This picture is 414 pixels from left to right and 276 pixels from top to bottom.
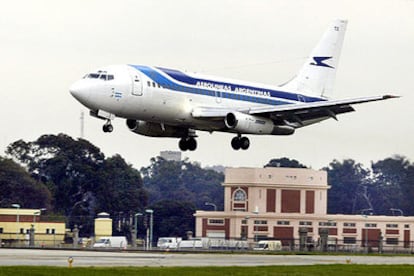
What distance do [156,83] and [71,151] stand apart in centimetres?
10703

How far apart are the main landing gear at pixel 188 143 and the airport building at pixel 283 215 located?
8244cm

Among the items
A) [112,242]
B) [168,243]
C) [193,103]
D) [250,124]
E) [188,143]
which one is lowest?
[112,242]

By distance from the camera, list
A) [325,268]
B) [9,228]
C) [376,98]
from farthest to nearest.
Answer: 1. [9,228]
2. [376,98]
3. [325,268]

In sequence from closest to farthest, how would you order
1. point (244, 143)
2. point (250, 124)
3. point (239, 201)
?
point (250, 124)
point (244, 143)
point (239, 201)

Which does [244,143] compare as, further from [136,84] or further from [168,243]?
[168,243]

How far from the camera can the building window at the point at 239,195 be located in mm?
190625

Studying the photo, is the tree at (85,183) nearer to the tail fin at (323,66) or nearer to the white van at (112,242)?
the white van at (112,242)

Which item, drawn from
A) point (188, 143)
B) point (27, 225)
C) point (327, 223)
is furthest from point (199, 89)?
point (327, 223)

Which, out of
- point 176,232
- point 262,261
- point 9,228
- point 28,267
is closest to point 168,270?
point 28,267

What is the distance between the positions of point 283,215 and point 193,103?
3603 inches

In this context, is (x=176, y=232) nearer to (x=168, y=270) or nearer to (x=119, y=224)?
(x=119, y=224)

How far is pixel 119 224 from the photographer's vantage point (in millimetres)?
190625

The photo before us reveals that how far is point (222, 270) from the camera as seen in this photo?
7706 cm

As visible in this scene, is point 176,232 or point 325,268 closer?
point 325,268
